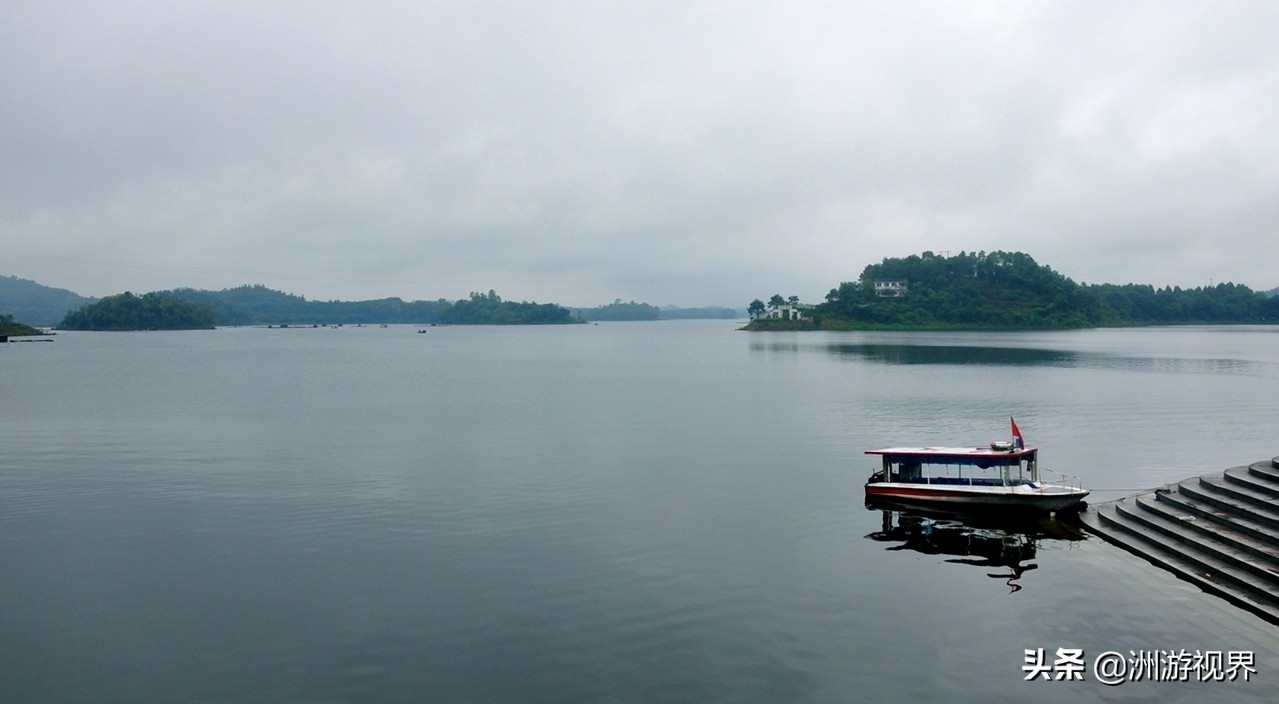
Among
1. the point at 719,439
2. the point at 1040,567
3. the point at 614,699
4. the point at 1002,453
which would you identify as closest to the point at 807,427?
the point at 719,439

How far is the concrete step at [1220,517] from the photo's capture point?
68.7 feet

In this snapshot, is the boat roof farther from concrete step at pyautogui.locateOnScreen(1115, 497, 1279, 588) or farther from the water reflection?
the water reflection

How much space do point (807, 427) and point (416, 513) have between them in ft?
95.1

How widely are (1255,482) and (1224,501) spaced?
47.9 inches

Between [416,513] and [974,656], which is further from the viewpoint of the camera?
[416,513]

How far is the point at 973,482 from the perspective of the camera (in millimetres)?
30094

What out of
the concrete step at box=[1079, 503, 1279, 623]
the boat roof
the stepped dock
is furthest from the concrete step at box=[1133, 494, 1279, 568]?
the boat roof

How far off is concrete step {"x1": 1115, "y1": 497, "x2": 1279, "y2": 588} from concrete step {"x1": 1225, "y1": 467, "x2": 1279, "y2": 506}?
217cm

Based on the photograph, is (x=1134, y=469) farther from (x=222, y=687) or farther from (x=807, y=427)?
(x=222, y=687)

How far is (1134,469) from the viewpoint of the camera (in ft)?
121

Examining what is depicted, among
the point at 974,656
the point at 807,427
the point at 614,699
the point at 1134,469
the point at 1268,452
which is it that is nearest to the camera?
the point at 614,699

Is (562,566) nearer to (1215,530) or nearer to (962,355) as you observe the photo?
(1215,530)

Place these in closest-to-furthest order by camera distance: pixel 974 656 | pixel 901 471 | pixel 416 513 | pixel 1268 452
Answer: pixel 974 656
pixel 416 513
pixel 901 471
pixel 1268 452

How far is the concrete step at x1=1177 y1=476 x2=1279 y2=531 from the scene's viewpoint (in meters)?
21.6
